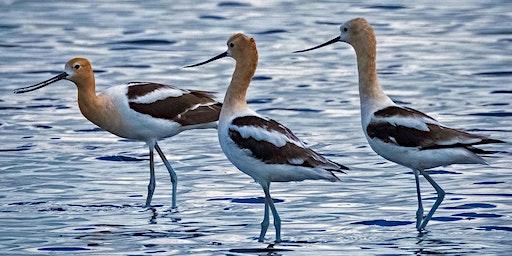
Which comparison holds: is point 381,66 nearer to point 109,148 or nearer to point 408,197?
point 109,148

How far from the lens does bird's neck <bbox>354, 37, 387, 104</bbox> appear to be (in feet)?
41.3

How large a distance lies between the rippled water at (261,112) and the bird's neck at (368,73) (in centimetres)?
100

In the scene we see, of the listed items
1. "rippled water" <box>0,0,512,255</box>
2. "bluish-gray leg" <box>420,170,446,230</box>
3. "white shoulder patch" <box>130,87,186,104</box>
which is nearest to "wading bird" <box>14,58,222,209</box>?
"white shoulder patch" <box>130,87,186,104</box>

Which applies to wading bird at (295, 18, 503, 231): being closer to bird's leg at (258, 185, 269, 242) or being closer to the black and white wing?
the black and white wing

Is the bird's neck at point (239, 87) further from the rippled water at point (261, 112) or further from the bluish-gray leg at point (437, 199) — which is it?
the bluish-gray leg at point (437, 199)

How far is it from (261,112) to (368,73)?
15.9ft

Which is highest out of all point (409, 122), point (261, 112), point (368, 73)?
point (368, 73)

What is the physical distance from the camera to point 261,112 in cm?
1753

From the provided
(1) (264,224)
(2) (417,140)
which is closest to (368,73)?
(2) (417,140)

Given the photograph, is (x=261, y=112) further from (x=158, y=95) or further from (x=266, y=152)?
(x=266, y=152)

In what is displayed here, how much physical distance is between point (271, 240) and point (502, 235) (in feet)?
5.92

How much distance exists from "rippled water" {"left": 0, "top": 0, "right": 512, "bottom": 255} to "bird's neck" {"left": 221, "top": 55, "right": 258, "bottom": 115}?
101cm

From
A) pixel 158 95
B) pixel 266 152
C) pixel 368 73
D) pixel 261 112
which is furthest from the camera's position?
pixel 261 112

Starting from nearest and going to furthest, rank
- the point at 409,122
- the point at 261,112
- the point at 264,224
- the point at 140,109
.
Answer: the point at 264,224 < the point at 409,122 < the point at 140,109 < the point at 261,112
